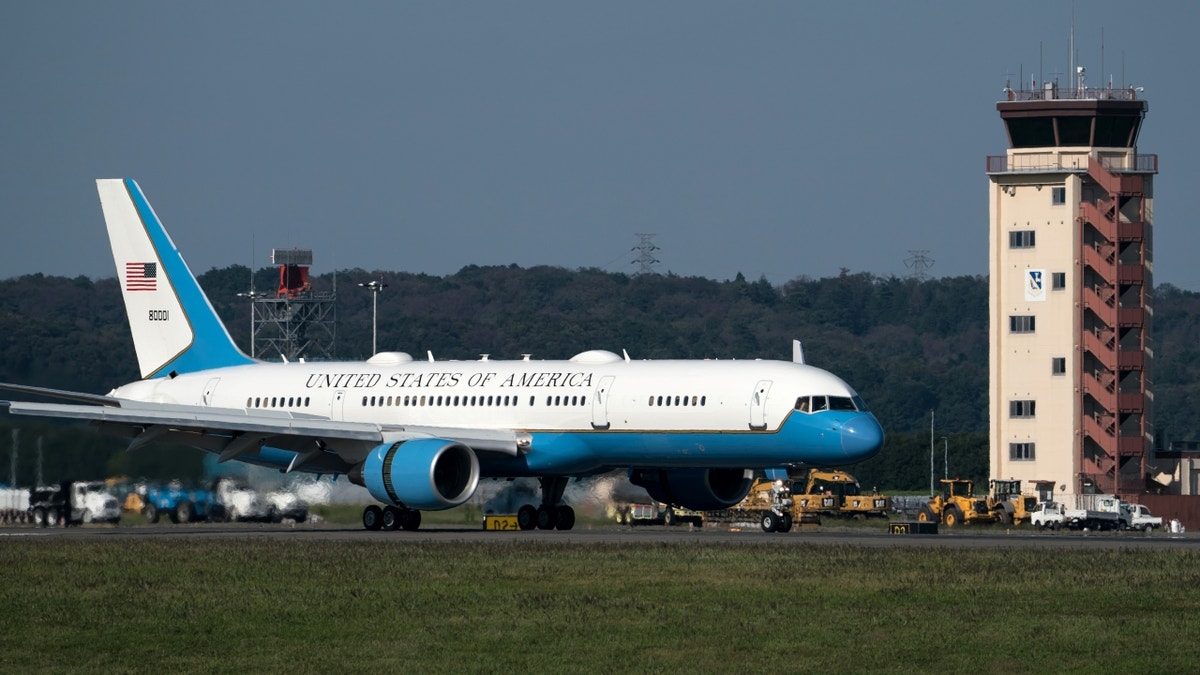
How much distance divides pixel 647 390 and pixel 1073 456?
4429 cm

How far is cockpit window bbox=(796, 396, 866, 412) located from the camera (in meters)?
44.7

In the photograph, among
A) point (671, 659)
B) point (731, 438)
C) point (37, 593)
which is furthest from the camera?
point (731, 438)

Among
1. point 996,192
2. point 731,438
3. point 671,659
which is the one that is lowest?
point 671,659

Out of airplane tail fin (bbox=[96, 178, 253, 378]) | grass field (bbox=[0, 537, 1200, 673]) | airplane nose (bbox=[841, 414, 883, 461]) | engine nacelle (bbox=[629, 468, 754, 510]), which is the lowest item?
grass field (bbox=[0, 537, 1200, 673])

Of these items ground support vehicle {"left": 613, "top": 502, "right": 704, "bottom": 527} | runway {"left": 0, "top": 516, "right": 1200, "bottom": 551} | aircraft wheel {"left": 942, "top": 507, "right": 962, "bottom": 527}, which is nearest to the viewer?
runway {"left": 0, "top": 516, "right": 1200, "bottom": 551}

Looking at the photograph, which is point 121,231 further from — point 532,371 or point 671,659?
point 671,659

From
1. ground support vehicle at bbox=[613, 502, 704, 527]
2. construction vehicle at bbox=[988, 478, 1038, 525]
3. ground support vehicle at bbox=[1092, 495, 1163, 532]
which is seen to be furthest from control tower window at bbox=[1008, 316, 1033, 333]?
ground support vehicle at bbox=[613, 502, 704, 527]

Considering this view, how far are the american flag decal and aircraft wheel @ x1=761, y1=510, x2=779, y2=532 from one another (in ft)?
66.5

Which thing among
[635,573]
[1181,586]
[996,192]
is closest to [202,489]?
[635,573]

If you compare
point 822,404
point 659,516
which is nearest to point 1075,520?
point 659,516

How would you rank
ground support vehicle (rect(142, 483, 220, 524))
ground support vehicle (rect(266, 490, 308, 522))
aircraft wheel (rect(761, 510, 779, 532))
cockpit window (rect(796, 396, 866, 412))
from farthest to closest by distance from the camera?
ground support vehicle (rect(266, 490, 308, 522))
ground support vehicle (rect(142, 483, 220, 524))
aircraft wheel (rect(761, 510, 779, 532))
cockpit window (rect(796, 396, 866, 412))

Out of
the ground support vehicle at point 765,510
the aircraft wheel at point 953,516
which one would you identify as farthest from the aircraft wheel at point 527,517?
the aircraft wheel at point 953,516

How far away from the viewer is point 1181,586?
29.7 meters

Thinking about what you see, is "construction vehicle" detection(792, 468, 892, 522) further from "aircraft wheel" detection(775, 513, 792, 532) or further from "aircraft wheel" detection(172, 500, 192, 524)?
"aircraft wheel" detection(172, 500, 192, 524)
